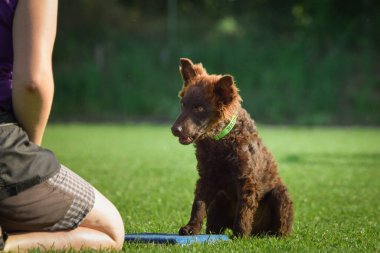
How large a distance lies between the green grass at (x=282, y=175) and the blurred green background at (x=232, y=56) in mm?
5857

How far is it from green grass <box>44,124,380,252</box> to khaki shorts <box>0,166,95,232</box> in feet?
2.16

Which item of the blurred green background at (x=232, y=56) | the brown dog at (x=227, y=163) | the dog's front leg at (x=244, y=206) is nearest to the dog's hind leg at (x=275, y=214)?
the brown dog at (x=227, y=163)

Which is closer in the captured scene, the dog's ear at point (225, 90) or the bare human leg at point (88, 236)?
the bare human leg at point (88, 236)

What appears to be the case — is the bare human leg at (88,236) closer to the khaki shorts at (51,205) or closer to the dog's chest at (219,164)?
the khaki shorts at (51,205)

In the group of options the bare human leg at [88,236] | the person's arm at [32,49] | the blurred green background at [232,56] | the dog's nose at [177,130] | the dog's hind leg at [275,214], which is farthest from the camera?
the blurred green background at [232,56]

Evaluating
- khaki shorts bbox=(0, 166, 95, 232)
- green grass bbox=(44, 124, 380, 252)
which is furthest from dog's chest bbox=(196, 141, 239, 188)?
khaki shorts bbox=(0, 166, 95, 232)

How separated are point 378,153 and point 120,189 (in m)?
9.57

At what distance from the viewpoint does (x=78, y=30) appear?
34.4 metres

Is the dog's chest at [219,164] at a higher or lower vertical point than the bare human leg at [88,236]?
higher

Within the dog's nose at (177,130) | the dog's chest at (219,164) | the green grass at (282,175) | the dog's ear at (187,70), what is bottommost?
the green grass at (282,175)

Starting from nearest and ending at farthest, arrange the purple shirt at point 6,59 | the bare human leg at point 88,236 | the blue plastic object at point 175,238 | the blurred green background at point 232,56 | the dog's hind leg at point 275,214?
the purple shirt at point 6,59 < the bare human leg at point 88,236 < the blue plastic object at point 175,238 < the dog's hind leg at point 275,214 < the blurred green background at point 232,56

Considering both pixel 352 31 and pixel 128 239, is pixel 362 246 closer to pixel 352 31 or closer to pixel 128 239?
pixel 128 239

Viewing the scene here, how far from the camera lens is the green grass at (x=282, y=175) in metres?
5.62

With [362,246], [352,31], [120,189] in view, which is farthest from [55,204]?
[352,31]
